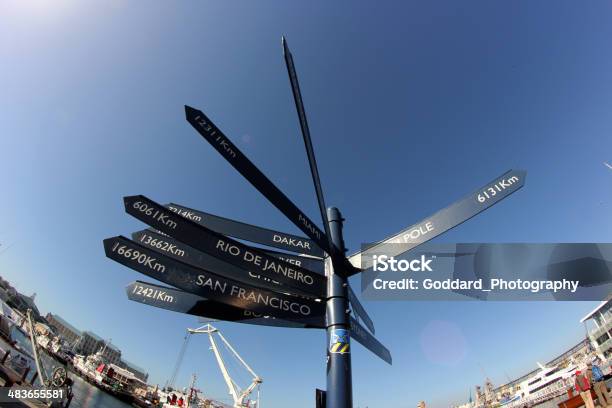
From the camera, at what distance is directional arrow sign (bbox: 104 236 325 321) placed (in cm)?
388

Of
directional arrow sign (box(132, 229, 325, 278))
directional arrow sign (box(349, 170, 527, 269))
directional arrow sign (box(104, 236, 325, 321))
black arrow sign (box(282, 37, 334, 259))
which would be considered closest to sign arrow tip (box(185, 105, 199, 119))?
black arrow sign (box(282, 37, 334, 259))

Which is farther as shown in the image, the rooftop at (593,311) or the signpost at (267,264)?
the rooftop at (593,311)

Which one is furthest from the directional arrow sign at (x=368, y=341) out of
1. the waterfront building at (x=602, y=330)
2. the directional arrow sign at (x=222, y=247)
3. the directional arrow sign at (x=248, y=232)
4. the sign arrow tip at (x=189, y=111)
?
the waterfront building at (x=602, y=330)

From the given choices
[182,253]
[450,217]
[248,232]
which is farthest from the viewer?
[248,232]

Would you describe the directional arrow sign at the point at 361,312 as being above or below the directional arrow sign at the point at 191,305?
above

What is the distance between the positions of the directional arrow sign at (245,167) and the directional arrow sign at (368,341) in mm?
1991

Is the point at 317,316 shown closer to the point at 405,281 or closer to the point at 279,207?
the point at 279,207

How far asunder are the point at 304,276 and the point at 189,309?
74.8 inches

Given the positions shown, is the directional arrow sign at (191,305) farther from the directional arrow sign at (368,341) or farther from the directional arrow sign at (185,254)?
the directional arrow sign at (368,341)

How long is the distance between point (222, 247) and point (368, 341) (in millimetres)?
3306

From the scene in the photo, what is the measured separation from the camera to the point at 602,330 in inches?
3258

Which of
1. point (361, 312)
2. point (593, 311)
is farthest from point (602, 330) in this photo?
point (361, 312)

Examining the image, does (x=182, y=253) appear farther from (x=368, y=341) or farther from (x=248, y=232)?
(x=368, y=341)

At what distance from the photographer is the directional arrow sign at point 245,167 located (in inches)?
135
